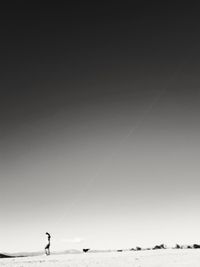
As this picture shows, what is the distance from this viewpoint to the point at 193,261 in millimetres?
23719

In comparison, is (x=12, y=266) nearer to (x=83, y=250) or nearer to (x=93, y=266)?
(x=93, y=266)

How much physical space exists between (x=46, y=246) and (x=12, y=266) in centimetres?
970

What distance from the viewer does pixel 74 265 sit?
935 inches

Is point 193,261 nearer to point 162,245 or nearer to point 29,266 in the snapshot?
point 29,266

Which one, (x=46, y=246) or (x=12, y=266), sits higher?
(x=46, y=246)

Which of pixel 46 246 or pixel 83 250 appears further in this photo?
pixel 83 250

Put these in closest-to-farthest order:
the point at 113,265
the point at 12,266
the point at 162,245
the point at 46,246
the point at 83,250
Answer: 1. the point at 113,265
2. the point at 12,266
3. the point at 46,246
4. the point at 83,250
5. the point at 162,245

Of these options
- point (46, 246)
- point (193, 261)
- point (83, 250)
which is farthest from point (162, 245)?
point (193, 261)

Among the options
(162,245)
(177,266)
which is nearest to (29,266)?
(177,266)

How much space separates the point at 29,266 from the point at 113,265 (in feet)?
18.1

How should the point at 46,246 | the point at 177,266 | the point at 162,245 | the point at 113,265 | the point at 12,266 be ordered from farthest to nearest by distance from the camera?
1. the point at 162,245
2. the point at 46,246
3. the point at 12,266
4. the point at 113,265
5. the point at 177,266

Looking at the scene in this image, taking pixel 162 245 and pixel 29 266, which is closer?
pixel 29 266

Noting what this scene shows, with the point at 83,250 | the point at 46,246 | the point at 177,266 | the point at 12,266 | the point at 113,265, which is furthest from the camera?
the point at 83,250

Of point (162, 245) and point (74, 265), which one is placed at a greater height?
point (162, 245)
